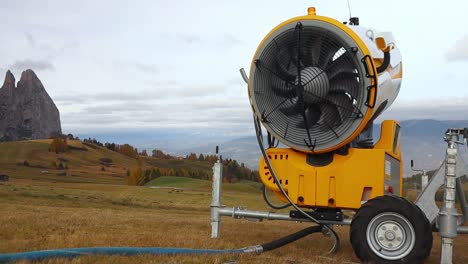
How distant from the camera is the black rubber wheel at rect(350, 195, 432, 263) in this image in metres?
7.09

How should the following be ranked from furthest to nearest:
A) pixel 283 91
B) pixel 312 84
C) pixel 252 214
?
1. pixel 252 214
2. pixel 283 91
3. pixel 312 84

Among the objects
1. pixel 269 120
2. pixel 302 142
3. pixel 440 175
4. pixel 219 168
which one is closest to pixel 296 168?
pixel 302 142

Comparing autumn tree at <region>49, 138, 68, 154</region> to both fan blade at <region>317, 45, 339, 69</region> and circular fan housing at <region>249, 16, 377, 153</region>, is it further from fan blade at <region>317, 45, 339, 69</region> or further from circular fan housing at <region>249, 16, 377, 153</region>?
fan blade at <region>317, 45, 339, 69</region>

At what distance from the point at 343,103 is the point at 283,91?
1145 mm

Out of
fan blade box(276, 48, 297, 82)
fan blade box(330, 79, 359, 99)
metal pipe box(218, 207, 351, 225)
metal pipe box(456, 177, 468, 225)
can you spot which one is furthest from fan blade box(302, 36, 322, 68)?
metal pipe box(456, 177, 468, 225)

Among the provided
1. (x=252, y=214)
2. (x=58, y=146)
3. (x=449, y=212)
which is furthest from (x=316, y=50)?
(x=58, y=146)

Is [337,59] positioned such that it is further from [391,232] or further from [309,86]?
[391,232]

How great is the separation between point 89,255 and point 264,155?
3795 mm

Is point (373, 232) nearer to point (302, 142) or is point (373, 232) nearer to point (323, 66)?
point (302, 142)

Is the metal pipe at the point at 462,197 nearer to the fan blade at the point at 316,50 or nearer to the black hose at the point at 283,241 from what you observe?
the black hose at the point at 283,241

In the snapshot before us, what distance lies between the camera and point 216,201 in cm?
960

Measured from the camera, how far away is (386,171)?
27.5 feet

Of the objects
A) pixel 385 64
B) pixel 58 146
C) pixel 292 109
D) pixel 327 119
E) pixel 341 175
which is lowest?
pixel 341 175

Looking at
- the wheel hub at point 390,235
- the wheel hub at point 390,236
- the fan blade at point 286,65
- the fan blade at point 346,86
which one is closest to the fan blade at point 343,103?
the fan blade at point 346,86
